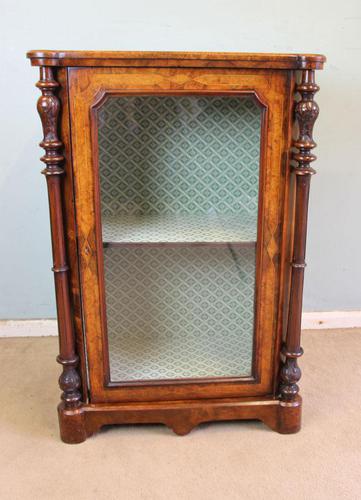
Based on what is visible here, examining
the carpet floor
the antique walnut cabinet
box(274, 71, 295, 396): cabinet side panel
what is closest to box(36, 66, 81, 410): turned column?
the antique walnut cabinet

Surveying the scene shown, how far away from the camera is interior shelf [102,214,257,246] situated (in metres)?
1.06

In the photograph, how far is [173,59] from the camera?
936 millimetres

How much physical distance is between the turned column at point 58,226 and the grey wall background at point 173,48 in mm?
469

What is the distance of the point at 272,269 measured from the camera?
3.52ft

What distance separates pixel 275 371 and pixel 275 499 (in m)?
0.25

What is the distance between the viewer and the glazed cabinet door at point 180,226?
974 millimetres

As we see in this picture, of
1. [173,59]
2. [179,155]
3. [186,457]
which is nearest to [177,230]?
[179,155]

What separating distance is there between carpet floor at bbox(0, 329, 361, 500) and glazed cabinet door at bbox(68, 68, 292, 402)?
9 cm

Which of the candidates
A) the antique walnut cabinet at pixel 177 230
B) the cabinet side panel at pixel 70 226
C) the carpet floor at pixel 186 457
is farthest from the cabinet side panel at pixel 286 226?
the cabinet side panel at pixel 70 226

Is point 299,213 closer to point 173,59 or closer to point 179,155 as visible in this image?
point 179,155

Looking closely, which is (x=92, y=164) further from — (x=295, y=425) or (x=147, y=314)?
(x=295, y=425)

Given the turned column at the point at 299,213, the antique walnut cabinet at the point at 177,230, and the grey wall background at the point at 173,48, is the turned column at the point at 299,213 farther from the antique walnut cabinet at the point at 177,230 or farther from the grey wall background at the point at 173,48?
the grey wall background at the point at 173,48

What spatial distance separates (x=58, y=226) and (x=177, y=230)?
237mm

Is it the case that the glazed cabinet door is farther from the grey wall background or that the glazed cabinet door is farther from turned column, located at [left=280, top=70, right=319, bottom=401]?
the grey wall background
